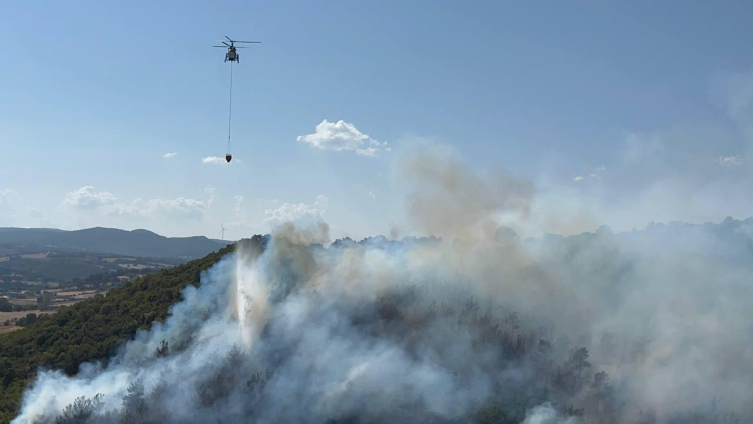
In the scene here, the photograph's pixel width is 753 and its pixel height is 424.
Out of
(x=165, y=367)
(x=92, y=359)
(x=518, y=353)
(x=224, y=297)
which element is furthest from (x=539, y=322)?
(x=92, y=359)

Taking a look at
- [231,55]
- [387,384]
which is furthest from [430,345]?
[231,55]

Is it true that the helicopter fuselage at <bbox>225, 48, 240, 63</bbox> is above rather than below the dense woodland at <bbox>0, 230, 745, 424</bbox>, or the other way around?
above

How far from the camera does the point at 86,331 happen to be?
10238 cm

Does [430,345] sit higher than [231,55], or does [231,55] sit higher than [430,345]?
[231,55]

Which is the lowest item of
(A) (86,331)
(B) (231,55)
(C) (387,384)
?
(C) (387,384)

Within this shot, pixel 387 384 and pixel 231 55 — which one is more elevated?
pixel 231 55

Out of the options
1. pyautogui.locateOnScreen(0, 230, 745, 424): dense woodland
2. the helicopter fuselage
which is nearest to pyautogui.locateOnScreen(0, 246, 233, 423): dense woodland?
pyautogui.locateOnScreen(0, 230, 745, 424): dense woodland

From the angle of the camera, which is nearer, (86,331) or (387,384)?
(387,384)

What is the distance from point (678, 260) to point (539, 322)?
119ft

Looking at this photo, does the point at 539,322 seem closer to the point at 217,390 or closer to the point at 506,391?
the point at 506,391

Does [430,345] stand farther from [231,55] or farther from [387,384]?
[231,55]

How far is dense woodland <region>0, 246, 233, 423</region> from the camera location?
293 ft

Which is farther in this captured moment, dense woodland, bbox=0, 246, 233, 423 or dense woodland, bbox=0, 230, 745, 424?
dense woodland, bbox=0, 246, 233, 423

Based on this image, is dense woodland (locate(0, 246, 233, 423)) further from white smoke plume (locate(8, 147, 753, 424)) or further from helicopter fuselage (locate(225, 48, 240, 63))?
helicopter fuselage (locate(225, 48, 240, 63))
